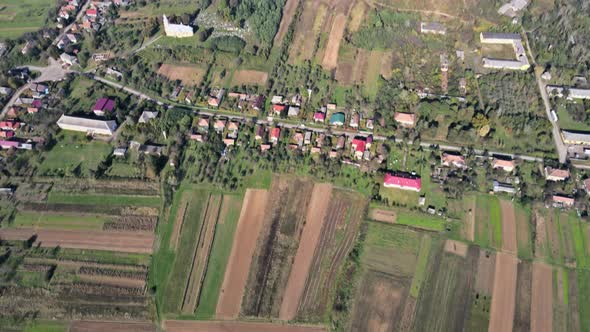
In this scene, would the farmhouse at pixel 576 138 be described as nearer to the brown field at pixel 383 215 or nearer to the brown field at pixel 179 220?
the brown field at pixel 383 215

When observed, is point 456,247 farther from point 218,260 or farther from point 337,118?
point 218,260

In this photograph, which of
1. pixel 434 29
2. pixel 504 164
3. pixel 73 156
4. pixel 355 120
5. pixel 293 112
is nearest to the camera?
pixel 504 164

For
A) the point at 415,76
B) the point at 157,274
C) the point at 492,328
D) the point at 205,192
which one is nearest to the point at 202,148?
the point at 205,192

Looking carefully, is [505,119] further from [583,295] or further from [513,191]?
[583,295]

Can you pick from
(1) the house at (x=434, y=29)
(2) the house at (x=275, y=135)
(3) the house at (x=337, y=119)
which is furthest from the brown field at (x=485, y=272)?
(1) the house at (x=434, y=29)

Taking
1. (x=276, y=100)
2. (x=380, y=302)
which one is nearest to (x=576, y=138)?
(x=380, y=302)

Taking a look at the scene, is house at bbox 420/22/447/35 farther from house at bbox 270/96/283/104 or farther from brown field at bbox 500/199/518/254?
brown field at bbox 500/199/518/254
